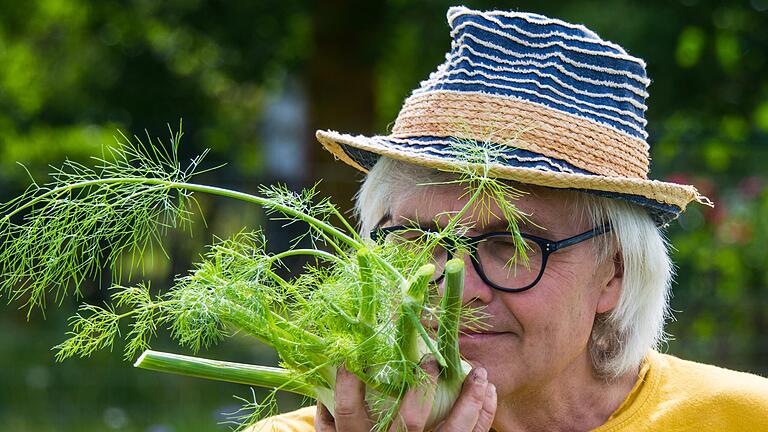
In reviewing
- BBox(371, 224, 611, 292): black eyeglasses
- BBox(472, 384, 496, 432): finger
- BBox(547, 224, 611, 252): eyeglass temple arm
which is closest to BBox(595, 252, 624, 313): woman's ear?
BBox(547, 224, 611, 252): eyeglass temple arm

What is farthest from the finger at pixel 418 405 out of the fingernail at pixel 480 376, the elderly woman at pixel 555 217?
the elderly woman at pixel 555 217

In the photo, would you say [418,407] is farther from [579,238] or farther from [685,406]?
[685,406]

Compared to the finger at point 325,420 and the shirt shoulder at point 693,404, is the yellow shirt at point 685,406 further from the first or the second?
the finger at point 325,420

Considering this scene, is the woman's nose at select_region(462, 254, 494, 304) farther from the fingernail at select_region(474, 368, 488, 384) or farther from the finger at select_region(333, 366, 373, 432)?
the finger at select_region(333, 366, 373, 432)

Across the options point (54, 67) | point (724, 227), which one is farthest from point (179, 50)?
point (724, 227)

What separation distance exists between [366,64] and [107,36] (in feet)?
9.30

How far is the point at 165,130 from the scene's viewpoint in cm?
936

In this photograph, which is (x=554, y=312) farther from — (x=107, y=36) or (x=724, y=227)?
(x=107, y=36)

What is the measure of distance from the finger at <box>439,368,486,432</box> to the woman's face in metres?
0.29

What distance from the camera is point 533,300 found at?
2.43 meters

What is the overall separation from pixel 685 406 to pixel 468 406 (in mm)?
971

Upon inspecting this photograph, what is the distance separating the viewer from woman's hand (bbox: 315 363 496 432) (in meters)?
1.98

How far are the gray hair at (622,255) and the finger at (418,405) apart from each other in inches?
24.9

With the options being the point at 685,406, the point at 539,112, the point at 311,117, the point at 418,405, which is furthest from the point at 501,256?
the point at 311,117
